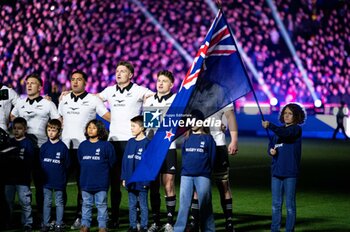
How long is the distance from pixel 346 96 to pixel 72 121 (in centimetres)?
4000

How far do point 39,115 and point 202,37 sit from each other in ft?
146

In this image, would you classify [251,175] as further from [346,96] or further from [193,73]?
[346,96]

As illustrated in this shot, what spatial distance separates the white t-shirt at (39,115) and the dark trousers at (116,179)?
3.32 ft

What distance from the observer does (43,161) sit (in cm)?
1180

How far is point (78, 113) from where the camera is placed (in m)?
12.0

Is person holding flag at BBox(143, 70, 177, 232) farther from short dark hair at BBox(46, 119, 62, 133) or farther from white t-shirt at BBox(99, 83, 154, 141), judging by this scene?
short dark hair at BBox(46, 119, 62, 133)

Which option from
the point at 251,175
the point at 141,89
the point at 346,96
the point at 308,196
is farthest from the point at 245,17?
the point at 141,89

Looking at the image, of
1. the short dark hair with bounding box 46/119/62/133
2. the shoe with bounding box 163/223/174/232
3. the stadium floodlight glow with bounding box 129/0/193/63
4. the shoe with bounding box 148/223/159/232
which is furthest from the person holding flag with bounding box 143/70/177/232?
the stadium floodlight glow with bounding box 129/0/193/63

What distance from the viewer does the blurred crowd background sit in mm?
51344

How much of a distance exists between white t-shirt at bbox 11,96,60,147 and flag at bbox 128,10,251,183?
2905mm

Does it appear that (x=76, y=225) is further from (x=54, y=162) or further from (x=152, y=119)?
(x=152, y=119)

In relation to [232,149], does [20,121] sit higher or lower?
higher

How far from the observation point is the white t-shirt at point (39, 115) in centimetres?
1223

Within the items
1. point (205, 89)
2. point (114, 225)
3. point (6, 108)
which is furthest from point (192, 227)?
point (6, 108)
